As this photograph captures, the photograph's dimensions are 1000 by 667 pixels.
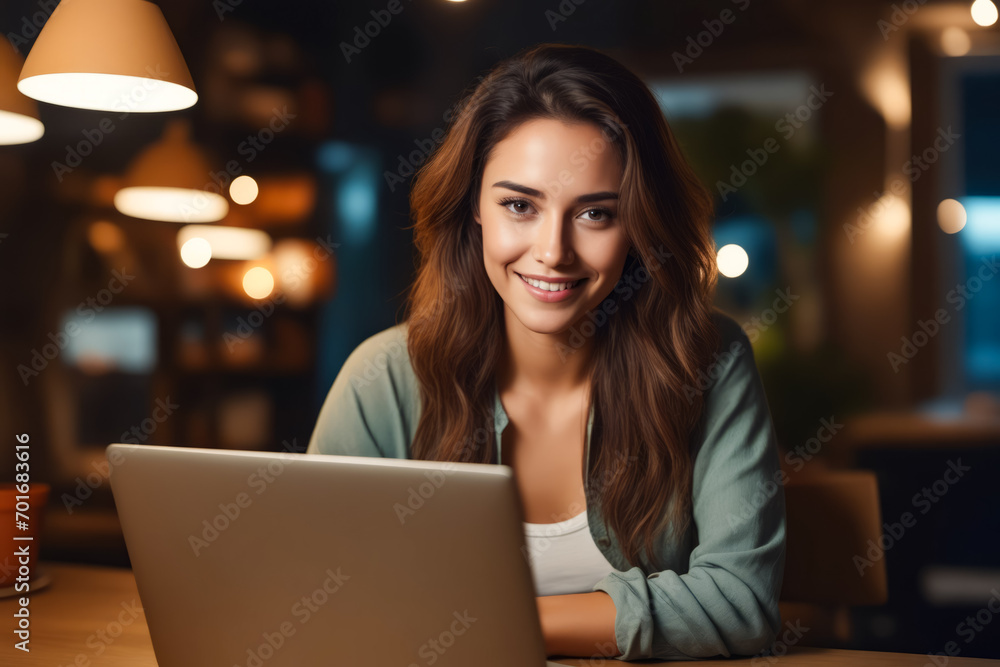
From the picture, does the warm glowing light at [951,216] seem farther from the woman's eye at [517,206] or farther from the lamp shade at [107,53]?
the lamp shade at [107,53]

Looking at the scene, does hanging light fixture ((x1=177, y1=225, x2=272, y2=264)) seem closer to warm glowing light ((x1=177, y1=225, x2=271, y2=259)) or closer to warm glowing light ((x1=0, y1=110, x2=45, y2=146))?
warm glowing light ((x1=177, y1=225, x2=271, y2=259))

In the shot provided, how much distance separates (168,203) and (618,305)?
132 cm

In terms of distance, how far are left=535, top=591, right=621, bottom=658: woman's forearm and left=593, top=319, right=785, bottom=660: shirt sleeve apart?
0.04 ft

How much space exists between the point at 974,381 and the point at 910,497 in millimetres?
302

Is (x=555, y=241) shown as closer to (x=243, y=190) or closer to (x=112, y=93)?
(x=112, y=93)

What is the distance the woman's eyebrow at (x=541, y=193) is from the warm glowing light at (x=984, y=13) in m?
1.13

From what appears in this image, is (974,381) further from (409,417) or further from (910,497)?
(409,417)

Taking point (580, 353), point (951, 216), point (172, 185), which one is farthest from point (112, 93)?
point (951, 216)

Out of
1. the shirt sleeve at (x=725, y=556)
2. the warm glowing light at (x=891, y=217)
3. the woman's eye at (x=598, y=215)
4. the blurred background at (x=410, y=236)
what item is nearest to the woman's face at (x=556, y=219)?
the woman's eye at (x=598, y=215)

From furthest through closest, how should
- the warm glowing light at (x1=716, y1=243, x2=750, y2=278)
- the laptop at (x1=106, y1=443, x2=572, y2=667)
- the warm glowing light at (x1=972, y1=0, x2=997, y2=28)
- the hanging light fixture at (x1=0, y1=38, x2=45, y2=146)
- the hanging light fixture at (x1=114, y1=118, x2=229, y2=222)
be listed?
the hanging light fixture at (x1=114, y1=118, x2=229, y2=222), the warm glowing light at (x1=716, y1=243, x2=750, y2=278), the warm glowing light at (x1=972, y1=0, x2=997, y2=28), the hanging light fixture at (x1=0, y1=38, x2=45, y2=146), the laptop at (x1=106, y1=443, x2=572, y2=667)

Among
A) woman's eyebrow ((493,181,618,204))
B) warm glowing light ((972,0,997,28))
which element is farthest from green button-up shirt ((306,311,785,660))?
warm glowing light ((972,0,997,28))

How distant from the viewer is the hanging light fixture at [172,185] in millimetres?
2031

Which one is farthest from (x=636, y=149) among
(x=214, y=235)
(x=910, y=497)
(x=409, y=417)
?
(x=214, y=235)

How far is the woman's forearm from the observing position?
3.03ft
